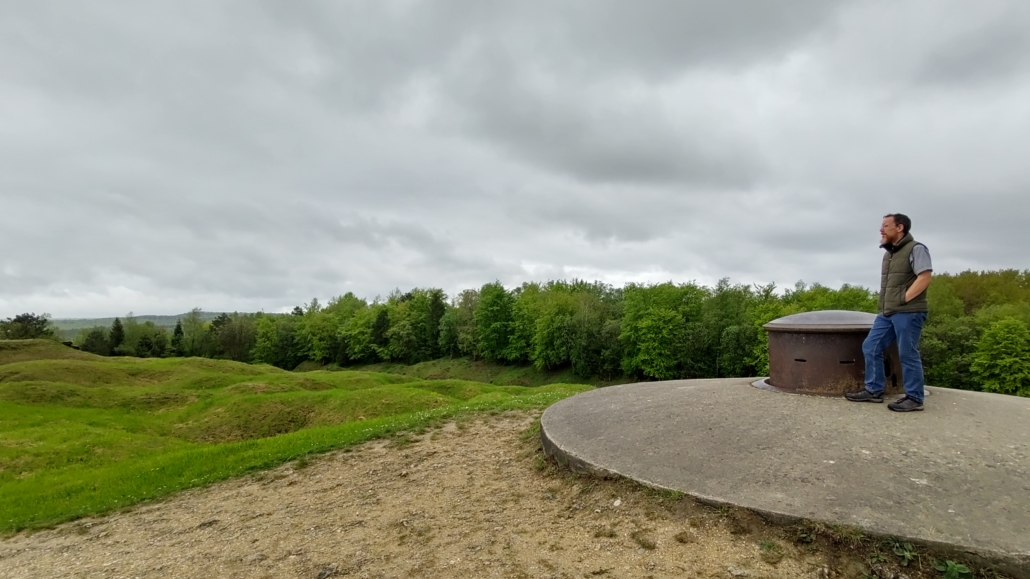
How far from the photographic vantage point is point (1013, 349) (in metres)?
29.8

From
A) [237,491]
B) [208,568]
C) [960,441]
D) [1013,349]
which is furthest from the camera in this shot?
[1013,349]

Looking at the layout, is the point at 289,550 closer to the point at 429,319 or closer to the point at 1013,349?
the point at 1013,349

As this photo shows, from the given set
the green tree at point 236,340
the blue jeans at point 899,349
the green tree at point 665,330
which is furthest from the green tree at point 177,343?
the blue jeans at point 899,349

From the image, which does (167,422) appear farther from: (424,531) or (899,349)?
(899,349)

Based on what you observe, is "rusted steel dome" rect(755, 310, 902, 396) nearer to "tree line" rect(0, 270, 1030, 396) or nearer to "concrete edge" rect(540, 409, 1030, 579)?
"concrete edge" rect(540, 409, 1030, 579)

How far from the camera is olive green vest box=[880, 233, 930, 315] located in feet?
19.0

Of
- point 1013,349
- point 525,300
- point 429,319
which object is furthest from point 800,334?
point 429,319

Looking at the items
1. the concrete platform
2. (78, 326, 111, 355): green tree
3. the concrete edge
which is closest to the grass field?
the concrete platform

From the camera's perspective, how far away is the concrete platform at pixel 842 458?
3.77 meters

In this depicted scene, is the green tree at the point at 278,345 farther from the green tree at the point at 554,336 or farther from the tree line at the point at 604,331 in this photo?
the green tree at the point at 554,336

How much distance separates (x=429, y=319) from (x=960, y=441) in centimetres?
7695

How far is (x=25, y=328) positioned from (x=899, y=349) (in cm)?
9124

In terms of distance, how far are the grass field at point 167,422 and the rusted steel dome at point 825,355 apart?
5.28 meters

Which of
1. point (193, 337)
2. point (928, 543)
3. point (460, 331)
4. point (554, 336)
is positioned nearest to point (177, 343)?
point (193, 337)
